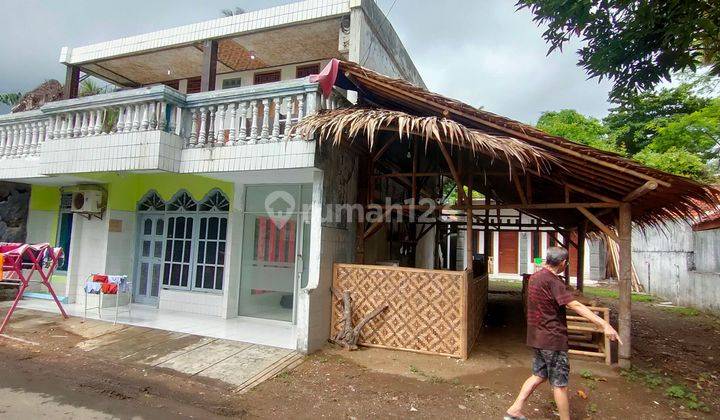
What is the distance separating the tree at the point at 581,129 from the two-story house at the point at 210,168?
15.4 meters

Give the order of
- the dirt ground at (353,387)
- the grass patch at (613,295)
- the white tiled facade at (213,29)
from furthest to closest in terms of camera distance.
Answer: the grass patch at (613,295) < the white tiled facade at (213,29) < the dirt ground at (353,387)

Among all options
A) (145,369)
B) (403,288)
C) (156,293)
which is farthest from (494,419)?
(156,293)

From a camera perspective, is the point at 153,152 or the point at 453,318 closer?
the point at 453,318

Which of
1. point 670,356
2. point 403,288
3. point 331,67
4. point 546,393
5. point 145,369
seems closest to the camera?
point 546,393

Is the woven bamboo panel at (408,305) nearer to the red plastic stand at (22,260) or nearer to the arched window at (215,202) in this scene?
the arched window at (215,202)

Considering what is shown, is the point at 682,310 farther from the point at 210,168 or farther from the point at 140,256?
the point at 140,256

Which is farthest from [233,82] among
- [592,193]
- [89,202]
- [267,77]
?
[592,193]

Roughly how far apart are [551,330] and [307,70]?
729 centimetres

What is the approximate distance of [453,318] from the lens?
5.66 metres

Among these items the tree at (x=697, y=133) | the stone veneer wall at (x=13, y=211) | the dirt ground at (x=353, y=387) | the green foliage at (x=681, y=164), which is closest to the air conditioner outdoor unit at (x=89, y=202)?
the stone veneer wall at (x=13, y=211)

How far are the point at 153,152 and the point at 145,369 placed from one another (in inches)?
118

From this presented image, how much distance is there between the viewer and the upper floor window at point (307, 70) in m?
8.95

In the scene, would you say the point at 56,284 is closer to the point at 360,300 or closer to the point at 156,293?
the point at 156,293

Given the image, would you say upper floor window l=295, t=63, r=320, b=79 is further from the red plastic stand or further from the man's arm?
the man's arm
